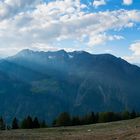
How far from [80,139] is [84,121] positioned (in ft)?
274

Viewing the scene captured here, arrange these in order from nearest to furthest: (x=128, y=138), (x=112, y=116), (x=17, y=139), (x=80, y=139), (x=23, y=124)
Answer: (x=128, y=138) → (x=80, y=139) → (x=17, y=139) → (x=23, y=124) → (x=112, y=116)

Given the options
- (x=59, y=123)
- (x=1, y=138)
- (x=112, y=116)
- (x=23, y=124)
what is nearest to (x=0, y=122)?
(x=23, y=124)

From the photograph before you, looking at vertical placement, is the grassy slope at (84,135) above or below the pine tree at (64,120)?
below

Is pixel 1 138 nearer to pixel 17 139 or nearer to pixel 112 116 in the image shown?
pixel 17 139

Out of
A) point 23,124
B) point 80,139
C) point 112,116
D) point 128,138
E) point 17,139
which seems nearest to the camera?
point 128,138

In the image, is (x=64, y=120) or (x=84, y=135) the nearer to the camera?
(x=84, y=135)

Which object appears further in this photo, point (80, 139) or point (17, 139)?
point (17, 139)

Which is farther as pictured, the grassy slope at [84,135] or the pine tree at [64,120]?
the pine tree at [64,120]

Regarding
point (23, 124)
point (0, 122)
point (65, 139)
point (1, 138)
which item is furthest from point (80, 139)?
point (0, 122)

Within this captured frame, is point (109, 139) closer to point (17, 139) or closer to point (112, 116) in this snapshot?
point (17, 139)

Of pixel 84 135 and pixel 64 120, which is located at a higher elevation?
pixel 64 120

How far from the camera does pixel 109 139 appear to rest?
42.8 metres

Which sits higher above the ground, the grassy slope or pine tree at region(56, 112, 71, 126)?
pine tree at region(56, 112, 71, 126)

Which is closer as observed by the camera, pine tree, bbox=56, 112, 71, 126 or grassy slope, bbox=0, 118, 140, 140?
grassy slope, bbox=0, 118, 140, 140
